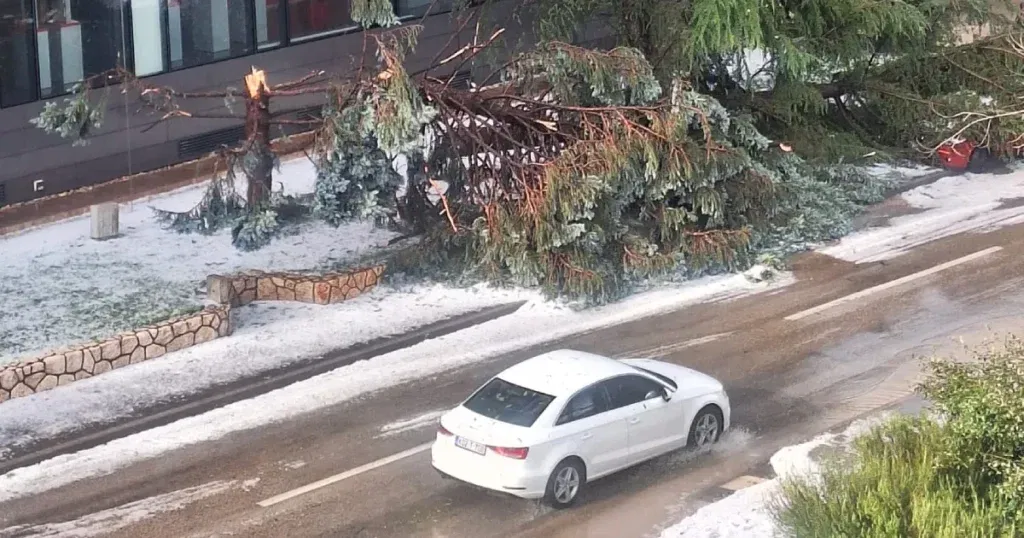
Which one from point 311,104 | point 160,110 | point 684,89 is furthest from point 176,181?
point 684,89

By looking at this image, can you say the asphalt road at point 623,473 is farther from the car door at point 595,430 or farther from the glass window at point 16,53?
the glass window at point 16,53

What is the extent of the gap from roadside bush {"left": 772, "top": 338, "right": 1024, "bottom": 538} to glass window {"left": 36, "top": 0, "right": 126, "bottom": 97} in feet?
49.6

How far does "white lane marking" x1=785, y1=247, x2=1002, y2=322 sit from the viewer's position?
19.4 meters

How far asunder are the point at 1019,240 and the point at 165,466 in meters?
14.2

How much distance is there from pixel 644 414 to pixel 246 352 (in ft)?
19.3

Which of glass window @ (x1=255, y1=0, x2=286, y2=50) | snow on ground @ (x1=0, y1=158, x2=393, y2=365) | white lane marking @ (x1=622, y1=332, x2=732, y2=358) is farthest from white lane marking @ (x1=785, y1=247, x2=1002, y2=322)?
glass window @ (x1=255, y1=0, x2=286, y2=50)

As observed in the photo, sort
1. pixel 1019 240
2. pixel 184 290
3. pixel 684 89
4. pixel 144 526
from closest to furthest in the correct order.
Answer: pixel 144 526, pixel 184 290, pixel 684 89, pixel 1019 240

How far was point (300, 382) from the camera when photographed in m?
17.1

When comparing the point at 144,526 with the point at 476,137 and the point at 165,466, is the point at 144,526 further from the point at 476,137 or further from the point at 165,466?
the point at 476,137

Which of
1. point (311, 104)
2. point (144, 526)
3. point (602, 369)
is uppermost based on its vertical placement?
point (311, 104)

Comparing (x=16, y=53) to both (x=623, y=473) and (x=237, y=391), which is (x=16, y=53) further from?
(x=623, y=473)

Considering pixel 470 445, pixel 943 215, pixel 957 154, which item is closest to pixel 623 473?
pixel 470 445

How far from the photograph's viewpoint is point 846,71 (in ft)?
84.2

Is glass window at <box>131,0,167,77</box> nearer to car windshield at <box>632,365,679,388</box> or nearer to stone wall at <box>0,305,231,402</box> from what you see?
stone wall at <box>0,305,231,402</box>
